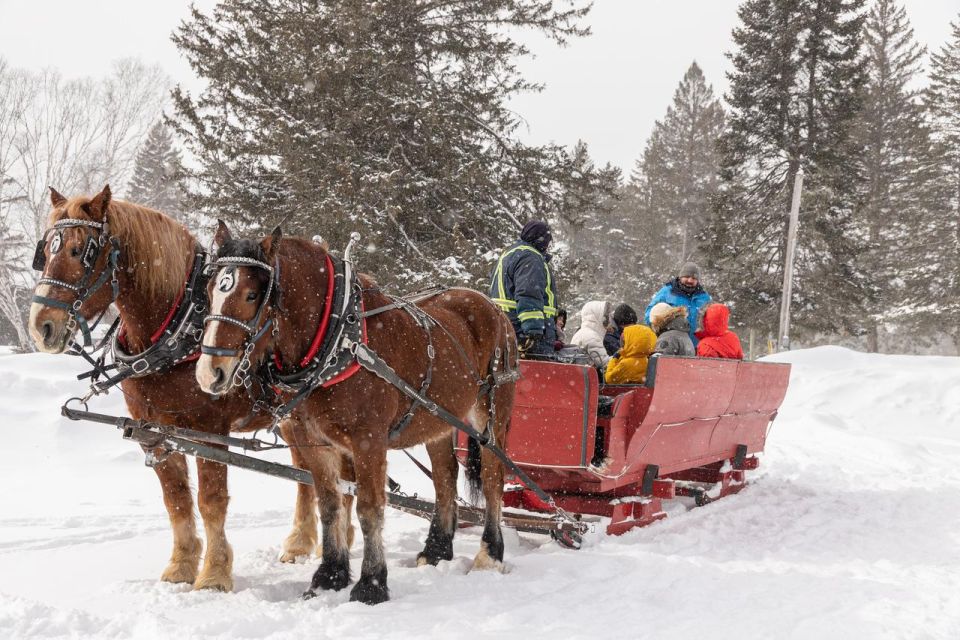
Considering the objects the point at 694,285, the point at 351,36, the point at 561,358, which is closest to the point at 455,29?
the point at 351,36

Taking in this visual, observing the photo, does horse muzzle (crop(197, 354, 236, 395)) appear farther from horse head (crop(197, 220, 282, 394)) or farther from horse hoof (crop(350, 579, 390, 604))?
horse hoof (crop(350, 579, 390, 604))

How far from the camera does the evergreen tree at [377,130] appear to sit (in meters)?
11.3

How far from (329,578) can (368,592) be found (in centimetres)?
37

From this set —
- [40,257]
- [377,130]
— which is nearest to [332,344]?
[40,257]

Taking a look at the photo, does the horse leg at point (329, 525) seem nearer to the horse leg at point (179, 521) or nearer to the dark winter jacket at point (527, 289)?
the horse leg at point (179, 521)

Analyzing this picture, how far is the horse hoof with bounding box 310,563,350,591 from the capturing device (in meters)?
3.67

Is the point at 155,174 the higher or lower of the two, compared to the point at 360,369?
higher

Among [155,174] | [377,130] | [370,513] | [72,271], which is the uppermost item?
[155,174]

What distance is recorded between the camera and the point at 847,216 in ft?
70.9

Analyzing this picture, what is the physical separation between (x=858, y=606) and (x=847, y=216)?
821 inches

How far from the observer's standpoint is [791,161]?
22031 mm

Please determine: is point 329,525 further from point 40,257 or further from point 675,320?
point 675,320

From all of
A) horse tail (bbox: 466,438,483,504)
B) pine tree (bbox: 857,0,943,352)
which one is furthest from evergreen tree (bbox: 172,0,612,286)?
pine tree (bbox: 857,0,943,352)

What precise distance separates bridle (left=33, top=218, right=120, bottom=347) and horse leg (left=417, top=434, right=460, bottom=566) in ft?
6.79
